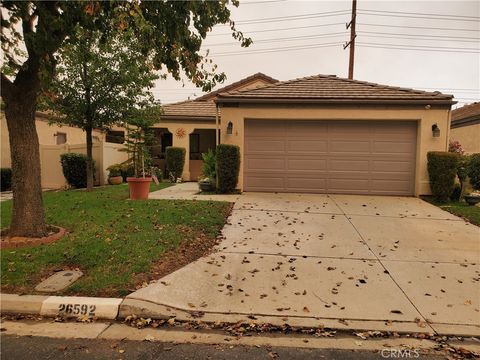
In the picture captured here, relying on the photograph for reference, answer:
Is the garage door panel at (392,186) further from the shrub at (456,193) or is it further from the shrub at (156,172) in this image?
the shrub at (156,172)

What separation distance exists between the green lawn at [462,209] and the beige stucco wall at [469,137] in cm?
903

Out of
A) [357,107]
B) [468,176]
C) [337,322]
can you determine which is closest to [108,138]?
[357,107]

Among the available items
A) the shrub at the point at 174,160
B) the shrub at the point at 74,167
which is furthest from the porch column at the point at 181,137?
the shrub at the point at 74,167

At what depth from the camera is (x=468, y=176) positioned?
10.4m

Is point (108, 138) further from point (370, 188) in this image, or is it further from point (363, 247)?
point (363, 247)

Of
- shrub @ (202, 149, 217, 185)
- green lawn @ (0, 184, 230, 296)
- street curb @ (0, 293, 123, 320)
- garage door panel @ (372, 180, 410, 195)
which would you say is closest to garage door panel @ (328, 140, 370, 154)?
garage door panel @ (372, 180, 410, 195)

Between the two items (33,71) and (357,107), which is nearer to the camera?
(33,71)

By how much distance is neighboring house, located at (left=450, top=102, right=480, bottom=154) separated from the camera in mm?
17469

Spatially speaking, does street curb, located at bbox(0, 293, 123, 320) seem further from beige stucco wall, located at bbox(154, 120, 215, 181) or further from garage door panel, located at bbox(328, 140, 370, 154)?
beige stucco wall, located at bbox(154, 120, 215, 181)

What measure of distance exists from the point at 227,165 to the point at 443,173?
21.2 feet

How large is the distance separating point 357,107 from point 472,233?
210 inches

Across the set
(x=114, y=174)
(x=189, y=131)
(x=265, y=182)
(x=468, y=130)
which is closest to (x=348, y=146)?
(x=265, y=182)

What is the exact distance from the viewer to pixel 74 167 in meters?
13.8

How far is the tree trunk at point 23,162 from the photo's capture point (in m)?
5.75
